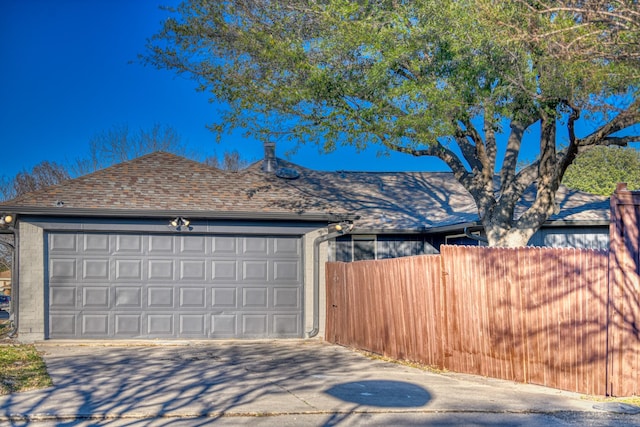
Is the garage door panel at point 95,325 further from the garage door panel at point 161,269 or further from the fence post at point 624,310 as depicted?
the fence post at point 624,310

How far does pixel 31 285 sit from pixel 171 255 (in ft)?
10.4

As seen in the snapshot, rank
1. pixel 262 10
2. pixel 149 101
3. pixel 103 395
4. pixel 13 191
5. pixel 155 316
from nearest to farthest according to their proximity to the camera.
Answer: pixel 103 395 → pixel 262 10 → pixel 155 316 → pixel 13 191 → pixel 149 101

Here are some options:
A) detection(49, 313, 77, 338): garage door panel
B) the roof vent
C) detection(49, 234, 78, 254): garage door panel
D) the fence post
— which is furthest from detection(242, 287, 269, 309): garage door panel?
the fence post

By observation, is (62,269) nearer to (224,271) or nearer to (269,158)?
(224,271)

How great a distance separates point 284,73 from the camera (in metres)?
15.3

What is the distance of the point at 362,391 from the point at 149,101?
40.8 meters

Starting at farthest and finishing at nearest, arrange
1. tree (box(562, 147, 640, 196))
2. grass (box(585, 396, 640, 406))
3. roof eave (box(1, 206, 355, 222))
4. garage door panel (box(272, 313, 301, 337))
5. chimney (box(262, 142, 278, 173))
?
1. tree (box(562, 147, 640, 196))
2. chimney (box(262, 142, 278, 173))
3. garage door panel (box(272, 313, 301, 337))
4. roof eave (box(1, 206, 355, 222))
5. grass (box(585, 396, 640, 406))

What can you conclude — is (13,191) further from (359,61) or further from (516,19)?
(516,19)

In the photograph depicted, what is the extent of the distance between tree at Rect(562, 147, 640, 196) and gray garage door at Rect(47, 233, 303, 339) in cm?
2240

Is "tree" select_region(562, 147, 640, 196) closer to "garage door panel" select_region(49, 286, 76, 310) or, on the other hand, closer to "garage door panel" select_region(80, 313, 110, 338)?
"garage door panel" select_region(80, 313, 110, 338)

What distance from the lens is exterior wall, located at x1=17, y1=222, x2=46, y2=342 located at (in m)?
16.4

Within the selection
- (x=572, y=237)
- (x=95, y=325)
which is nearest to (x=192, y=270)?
(x=95, y=325)

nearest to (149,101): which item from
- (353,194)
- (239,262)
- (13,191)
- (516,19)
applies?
(13,191)

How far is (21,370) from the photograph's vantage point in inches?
466
